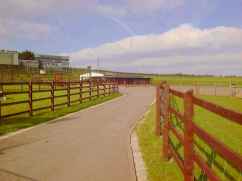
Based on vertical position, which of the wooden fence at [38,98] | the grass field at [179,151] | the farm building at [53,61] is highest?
the farm building at [53,61]

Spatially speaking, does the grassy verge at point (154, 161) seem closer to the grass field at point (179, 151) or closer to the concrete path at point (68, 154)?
the grass field at point (179, 151)

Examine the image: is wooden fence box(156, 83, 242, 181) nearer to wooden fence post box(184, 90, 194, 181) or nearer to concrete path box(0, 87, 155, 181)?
wooden fence post box(184, 90, 194, 181)

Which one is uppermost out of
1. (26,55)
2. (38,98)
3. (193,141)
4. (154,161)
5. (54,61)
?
(26,55)

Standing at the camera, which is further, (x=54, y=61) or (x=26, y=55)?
(x=54, y=61)

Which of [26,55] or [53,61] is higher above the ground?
[26,55]

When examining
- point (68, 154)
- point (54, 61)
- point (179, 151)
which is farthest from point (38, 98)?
point (54, 61)

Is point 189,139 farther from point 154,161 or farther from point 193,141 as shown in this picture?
point 154,161

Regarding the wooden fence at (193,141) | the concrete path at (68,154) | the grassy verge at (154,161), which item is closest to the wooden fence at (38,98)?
the concrete path at (68,154)

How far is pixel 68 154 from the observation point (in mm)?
7859

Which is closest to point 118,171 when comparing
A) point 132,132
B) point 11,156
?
point 11,156

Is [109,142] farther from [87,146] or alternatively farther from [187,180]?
[187,180]

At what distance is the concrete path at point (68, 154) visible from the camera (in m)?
6.25

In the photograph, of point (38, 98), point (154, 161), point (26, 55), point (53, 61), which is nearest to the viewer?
point (154, 161)

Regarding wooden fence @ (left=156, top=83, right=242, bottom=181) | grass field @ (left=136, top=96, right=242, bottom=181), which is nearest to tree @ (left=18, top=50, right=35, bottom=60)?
grass field @ (left=136, top=96, right=242, bottom=181)
